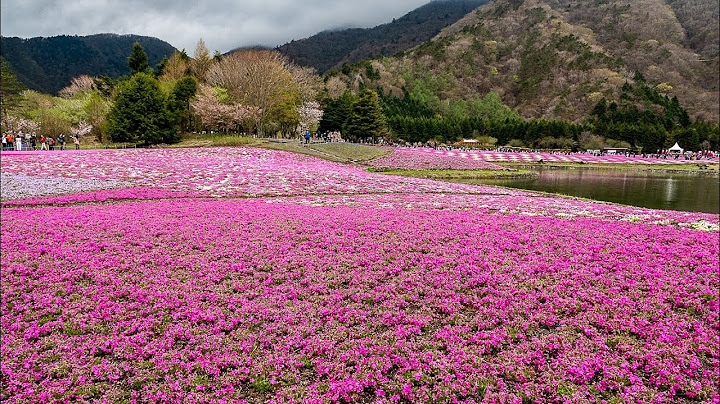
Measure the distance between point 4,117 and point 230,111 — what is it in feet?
118

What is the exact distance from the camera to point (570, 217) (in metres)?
18.3

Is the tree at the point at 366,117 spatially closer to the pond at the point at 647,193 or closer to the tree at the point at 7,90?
the pond at the point at 647,193

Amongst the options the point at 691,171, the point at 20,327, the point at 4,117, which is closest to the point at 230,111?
the point at 4,117

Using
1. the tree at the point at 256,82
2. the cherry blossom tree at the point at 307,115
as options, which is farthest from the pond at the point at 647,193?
the cherry blossom tree at the point at 307,115

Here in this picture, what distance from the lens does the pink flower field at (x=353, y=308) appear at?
6.31 meters

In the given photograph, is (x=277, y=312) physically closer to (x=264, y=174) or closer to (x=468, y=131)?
(x=264, y=174)

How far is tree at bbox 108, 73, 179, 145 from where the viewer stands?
57.2 metres

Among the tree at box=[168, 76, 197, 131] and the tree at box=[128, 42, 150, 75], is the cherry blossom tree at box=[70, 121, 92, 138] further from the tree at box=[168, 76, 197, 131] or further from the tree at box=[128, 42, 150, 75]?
the tree at box=[128, 42, 150, 75]

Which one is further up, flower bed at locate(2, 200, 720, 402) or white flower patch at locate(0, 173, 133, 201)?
white flower patch at locate(0, 173, 133, 201)

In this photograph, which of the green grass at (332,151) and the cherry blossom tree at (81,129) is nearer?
the green grass at (332,151)

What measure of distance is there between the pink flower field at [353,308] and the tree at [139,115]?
154 ft

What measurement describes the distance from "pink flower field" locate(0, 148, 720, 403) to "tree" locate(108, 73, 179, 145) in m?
47.0

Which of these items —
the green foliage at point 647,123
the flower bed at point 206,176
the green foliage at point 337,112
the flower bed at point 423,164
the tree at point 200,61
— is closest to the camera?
the flower bed at point 206,176

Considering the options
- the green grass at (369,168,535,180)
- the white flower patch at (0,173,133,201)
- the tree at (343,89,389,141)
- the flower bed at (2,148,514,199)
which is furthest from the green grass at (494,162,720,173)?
the white flower patch at (0,173,133,201)
